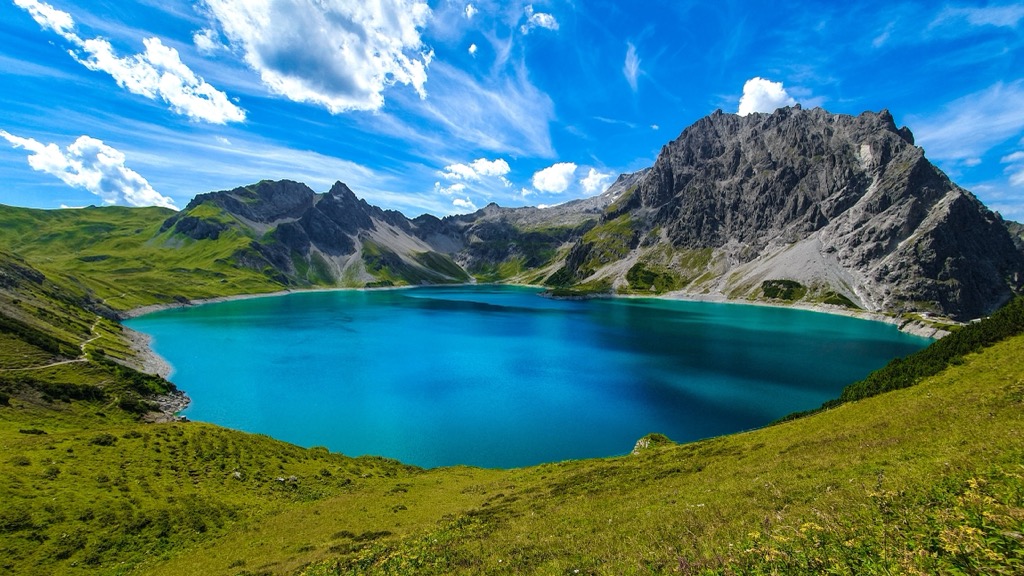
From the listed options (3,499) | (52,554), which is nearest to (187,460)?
(3,499)

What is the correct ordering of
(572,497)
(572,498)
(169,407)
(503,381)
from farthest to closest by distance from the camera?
(503,381) < (169,407) < (572,497) < (572,498)

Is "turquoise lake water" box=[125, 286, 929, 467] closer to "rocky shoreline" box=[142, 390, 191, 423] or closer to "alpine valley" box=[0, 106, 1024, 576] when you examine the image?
"rocky shoreline" box=[142, 390, 191, 423]

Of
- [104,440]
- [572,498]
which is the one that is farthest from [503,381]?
[572,498]

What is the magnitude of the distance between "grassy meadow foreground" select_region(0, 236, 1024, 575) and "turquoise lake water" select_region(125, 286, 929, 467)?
1388cm

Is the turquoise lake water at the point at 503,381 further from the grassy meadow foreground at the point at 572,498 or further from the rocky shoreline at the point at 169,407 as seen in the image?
the grassy meadow foreground at the point at 572,498

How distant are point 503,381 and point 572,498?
208ft

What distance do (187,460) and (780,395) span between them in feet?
292

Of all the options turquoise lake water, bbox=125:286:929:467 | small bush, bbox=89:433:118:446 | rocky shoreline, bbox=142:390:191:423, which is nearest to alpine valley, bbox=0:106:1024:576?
small bush, bbox=89:433:118:446

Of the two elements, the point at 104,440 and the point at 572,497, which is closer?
the point at 572,497

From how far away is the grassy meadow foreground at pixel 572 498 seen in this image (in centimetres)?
1143

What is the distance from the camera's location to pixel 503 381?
297 ft

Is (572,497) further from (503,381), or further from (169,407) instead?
(169,407)

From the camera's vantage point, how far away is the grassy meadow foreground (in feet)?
37.5

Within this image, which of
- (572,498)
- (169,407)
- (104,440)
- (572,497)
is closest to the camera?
(572,498)
